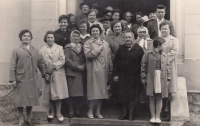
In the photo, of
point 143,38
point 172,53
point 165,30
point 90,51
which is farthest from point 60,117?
point 165,30

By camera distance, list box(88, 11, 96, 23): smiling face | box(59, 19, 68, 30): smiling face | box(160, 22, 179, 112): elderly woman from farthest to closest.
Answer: box(88, 11, 96, 23): smiling face
box(59, 19, 68, 30): smiling face
box(160, 22, 179, 112): elderly woman

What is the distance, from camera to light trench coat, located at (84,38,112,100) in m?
7.02

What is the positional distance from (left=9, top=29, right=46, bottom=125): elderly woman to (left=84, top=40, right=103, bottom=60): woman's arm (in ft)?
3.31

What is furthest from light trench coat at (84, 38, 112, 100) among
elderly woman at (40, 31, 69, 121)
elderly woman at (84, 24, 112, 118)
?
elderly woman at (40, 31, 69, 121)

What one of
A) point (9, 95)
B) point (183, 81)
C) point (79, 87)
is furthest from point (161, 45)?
point (9, 95)

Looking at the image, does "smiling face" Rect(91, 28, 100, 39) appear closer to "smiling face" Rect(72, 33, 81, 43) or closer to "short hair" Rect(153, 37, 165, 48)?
"smiling face" Rect(72, 33, 81, 43)

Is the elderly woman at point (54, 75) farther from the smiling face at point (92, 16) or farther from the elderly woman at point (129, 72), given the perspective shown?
the smiling face at point (92, 16)

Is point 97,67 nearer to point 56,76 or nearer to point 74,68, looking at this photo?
point 74,68

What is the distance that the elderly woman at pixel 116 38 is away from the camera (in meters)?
7.40

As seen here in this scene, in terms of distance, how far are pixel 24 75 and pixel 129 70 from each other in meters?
2.04

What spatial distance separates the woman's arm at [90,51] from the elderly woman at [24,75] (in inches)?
39.8

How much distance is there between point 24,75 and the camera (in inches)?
267

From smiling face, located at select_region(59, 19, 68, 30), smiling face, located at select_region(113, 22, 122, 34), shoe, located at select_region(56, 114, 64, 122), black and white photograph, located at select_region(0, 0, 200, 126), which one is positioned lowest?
shoe, located at select_region(56, 114, 64, 122)

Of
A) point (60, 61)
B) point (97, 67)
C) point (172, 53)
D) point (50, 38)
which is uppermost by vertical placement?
point (50, 38)
